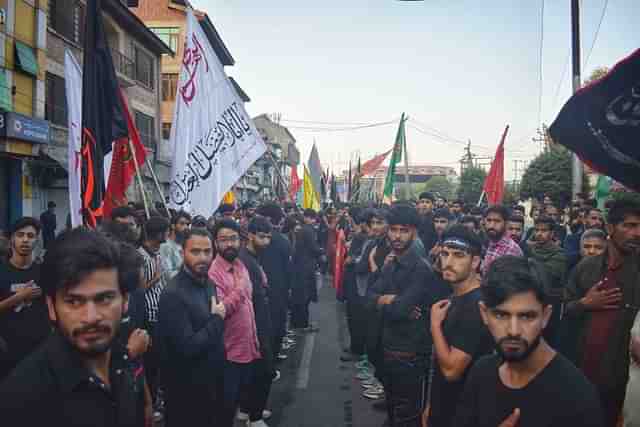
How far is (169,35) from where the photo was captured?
35.1 m

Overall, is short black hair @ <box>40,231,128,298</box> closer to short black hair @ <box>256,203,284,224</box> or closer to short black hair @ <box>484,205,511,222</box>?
short black hair @ <box>484,205,511,222</box>

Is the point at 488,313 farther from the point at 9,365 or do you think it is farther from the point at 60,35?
the point at 60,35

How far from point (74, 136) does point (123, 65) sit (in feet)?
62.7

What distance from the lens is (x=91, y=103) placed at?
4258mm

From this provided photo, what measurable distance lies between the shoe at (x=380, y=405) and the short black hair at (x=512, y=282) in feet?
11.9

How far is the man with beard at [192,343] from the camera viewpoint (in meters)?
3.46

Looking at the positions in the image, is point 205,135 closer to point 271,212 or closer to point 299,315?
point 271,212

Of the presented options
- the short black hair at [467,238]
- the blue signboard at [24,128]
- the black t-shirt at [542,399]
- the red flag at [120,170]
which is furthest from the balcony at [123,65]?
the black t-shirt at [542,399]

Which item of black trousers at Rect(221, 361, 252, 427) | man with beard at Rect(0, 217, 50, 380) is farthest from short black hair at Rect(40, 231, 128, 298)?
black trousers at Rect(221, 361, 252, 427)

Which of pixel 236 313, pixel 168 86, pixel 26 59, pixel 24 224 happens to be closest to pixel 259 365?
pixel 236 313

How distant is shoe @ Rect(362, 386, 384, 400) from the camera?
579 cm

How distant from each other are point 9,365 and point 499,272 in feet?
10.5

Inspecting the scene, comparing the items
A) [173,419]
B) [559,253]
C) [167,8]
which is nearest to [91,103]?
[173,419]

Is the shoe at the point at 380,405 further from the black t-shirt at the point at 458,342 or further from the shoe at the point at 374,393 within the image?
the black t-shirt at the point at 458,342
